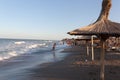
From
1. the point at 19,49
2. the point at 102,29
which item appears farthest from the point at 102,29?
the point at 19,49

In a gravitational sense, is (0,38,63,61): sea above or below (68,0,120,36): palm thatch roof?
below

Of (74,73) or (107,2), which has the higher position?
(107,2)

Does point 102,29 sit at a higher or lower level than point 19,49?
higher

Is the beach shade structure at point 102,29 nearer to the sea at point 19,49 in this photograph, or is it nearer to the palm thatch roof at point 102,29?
the palm thatch roof at point 102,29

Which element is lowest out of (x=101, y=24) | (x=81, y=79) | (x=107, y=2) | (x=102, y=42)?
(x=81, y=79)

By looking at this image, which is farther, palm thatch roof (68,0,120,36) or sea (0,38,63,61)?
sea (0,38,63,61)

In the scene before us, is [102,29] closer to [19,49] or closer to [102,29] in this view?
[102,29]

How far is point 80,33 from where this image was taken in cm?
1095

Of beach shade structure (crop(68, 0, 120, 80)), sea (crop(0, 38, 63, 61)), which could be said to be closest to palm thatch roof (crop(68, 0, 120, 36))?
beach shade structure (crop(68, 0, 120, 80))

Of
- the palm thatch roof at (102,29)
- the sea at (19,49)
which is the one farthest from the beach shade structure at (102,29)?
the sea at (19,49)

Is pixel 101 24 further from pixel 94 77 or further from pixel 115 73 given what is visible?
pixel 115 73

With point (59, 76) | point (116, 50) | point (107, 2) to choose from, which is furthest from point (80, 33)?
point (116, 50)

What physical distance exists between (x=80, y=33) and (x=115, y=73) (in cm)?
623

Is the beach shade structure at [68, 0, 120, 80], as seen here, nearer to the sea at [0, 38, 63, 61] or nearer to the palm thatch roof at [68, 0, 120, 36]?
the palm thatch roof at [68, 0, 120, 36]
